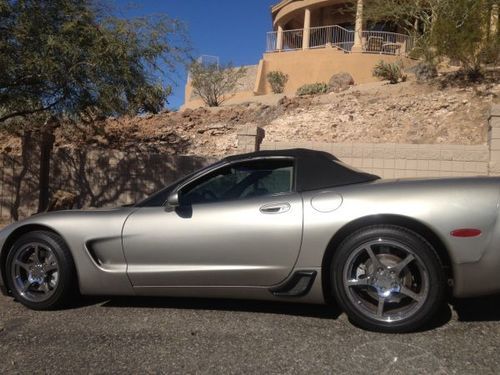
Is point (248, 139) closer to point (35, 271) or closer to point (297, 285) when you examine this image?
point (35, 271)

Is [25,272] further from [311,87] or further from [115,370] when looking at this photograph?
[311,87]

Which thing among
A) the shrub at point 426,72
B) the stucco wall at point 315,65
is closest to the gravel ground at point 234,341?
the shrub at point 426,72

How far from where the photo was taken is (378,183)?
4.38m

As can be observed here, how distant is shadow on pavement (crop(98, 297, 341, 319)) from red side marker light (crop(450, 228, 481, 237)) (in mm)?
1206

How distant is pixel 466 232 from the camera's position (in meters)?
3.90

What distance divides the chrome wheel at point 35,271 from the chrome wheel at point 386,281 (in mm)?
2573

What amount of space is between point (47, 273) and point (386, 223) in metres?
2.98

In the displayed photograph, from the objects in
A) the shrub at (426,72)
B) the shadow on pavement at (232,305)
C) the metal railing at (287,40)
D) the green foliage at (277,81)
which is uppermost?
the metal railing at (287,40)

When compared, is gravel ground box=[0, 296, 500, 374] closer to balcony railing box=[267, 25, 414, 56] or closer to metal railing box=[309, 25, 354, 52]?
balcony railing box=[267, 25, 414, 56]

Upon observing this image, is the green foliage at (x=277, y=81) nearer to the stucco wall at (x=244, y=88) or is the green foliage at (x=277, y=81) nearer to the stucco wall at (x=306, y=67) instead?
the stucco wall at (x=306, y=67)

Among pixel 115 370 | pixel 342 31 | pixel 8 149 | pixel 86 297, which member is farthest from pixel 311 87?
pixel 115 370

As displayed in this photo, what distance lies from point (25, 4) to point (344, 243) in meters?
6.89

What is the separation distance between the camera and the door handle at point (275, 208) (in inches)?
171

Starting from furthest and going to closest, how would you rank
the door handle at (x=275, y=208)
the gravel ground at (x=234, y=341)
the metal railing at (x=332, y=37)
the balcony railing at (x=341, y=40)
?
1. the metal railing at (x=332, y=37)
2. the balcony railing at (x=341, y=40)
3. the door handle at (x=275, y=208)
4. the gravel ground at (x=234, y=341)
